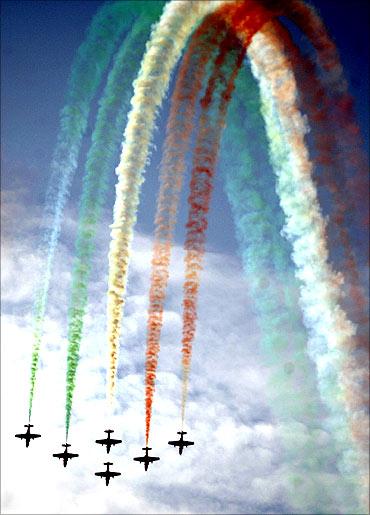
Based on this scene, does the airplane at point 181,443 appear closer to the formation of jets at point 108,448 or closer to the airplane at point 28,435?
the formation of jets at point 108,448

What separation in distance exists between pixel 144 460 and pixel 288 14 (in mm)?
35768

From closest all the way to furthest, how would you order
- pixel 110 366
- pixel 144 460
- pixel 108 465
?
pixel 110 366
pixel 144 460
pixel 108 465

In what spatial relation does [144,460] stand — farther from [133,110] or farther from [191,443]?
[133,110]

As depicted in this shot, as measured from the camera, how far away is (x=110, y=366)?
119 ft

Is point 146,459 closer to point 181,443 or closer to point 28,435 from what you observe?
point 181,443

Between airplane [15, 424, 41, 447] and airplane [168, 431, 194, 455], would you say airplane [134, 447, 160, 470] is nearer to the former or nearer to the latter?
airplane [168, 431, 194, 455]

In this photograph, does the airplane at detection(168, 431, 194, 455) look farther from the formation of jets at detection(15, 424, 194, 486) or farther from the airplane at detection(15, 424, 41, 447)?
the airplane at detection(15, 424, 41, 447)

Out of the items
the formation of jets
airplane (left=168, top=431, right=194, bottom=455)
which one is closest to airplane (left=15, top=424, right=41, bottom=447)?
the formation of jets

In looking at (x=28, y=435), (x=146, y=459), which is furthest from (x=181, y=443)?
(x=28, y=435)

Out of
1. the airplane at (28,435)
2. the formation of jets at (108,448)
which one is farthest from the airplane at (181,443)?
the airplane at (28,435)

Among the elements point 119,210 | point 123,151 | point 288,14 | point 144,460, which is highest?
point 288,14

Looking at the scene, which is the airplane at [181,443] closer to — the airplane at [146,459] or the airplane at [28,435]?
the airplane at [146,459]

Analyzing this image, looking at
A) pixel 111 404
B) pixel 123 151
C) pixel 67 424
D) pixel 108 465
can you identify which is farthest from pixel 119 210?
pixel 108 465

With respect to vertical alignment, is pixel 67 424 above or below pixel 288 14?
below
